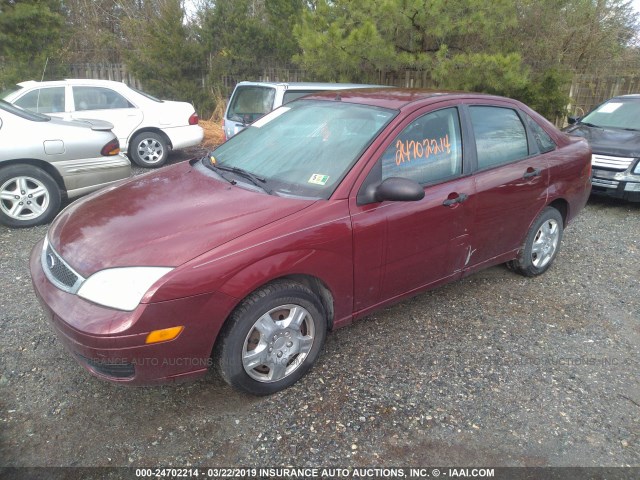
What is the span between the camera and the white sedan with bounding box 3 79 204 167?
7.68m

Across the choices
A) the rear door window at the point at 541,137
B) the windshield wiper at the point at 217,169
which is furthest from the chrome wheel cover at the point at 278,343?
the rear door window at the point at 541,137

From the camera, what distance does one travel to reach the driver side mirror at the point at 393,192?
2756mm

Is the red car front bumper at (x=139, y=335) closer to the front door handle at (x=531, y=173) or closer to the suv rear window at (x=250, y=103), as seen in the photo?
the front door handle at (x=531, y=173)

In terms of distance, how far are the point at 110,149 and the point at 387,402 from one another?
447 cm

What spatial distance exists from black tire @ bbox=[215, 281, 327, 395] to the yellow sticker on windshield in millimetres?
638

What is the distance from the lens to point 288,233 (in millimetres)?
2594

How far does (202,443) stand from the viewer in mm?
2482

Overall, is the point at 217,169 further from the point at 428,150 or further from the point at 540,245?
the point at 540,245

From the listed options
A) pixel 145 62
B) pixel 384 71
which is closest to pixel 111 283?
pixel 384 71

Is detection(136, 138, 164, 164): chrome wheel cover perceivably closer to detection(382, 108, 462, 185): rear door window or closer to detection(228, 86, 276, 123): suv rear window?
detection(228, 86, 276, 123): suv rear window

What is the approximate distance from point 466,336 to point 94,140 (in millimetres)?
4527

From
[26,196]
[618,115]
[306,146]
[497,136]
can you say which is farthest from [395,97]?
[618,115]

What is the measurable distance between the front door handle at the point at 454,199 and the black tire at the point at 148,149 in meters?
6.59

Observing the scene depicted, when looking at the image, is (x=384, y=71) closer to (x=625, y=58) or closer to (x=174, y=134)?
(x=174, y=134)
